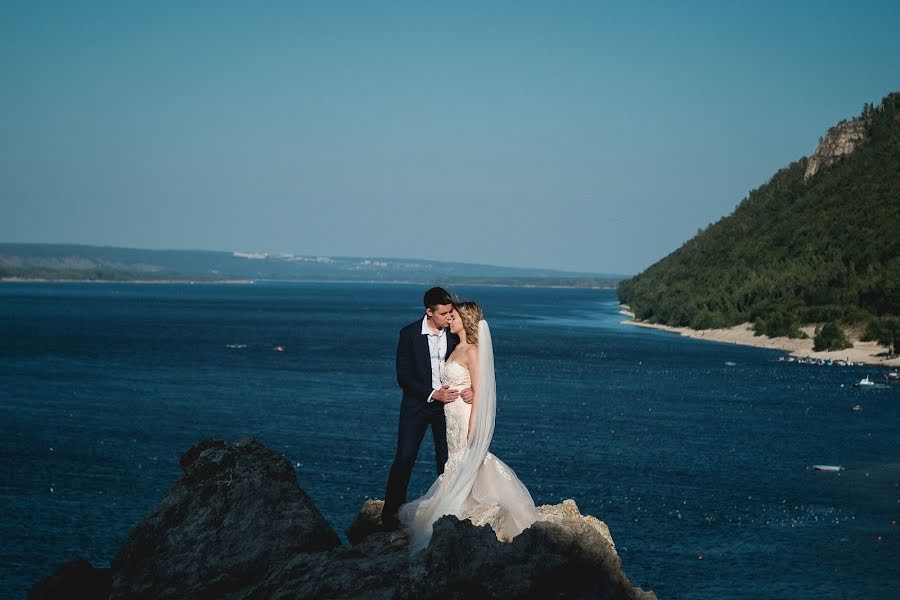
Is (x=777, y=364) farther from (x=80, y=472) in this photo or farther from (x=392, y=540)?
(x=392, y=540)

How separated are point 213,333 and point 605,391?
270 ft

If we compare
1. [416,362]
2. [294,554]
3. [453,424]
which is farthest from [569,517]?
[294,554]

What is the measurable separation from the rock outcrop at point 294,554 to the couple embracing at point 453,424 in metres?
0.52

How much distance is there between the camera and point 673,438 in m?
63.0

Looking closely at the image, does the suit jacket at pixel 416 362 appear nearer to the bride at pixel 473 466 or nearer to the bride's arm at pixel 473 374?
the bride at pixel 473 466

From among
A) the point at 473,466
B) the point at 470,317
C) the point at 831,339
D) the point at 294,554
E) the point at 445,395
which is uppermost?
the point at 470,317

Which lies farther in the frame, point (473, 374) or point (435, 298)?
point (473, 374)

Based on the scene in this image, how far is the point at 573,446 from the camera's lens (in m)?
58.5

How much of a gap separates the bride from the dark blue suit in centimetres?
20

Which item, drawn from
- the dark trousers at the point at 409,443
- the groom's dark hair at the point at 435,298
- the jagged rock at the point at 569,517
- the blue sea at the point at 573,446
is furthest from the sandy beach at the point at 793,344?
the groom's dark hair at the point at 435,298

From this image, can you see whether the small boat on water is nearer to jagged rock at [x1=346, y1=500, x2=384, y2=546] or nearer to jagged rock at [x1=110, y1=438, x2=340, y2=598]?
jagged rock at [x1=346, y1=500, x2=384, y2=546]

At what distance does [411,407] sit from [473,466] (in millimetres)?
1274

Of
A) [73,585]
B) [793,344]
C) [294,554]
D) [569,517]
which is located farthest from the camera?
[793,344]

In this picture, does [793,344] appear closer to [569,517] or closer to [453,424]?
[569,517]
